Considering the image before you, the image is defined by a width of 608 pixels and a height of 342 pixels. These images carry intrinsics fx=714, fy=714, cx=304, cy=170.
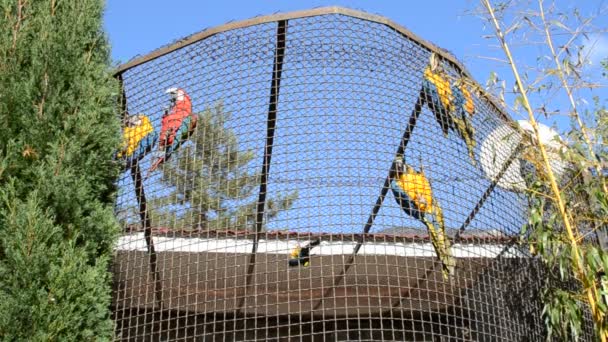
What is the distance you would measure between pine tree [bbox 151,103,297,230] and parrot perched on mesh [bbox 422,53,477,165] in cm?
87

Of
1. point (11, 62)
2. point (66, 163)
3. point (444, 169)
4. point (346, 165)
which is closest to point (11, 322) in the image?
point (66, 163)

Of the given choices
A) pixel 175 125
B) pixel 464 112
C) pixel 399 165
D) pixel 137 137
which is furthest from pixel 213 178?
pixel 464 112

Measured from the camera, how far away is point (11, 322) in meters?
2.54

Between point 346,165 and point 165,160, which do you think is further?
point 165,160

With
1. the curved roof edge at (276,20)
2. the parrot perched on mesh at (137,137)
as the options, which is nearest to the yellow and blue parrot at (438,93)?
the curved roof edge at (276,20)

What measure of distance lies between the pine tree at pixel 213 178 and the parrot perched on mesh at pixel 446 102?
2.85ft

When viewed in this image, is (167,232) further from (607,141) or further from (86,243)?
(607,141)

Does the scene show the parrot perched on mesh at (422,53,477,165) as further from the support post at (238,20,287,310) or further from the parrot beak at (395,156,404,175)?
the support post at (238,20,287,310)

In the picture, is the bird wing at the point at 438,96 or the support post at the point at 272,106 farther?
the bird wing at the point at 438,96

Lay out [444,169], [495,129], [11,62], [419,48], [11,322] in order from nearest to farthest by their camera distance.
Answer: [11,322]
[11,62]
[444,169]
[419,48]
[495,129]

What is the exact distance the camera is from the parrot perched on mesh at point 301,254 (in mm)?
3914

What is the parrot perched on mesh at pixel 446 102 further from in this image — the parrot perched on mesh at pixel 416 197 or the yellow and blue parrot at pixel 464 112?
the parrot perched on mesh at pixel 416 197

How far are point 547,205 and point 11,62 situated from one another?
2.60 metres

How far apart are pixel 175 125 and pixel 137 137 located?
199 mm
